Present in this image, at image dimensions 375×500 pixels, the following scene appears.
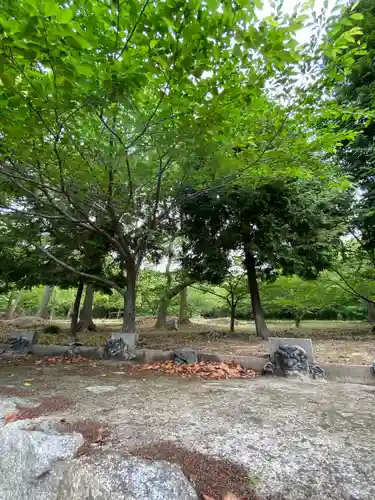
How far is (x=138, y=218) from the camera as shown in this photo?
676 centimetres

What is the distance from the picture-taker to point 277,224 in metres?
6.98

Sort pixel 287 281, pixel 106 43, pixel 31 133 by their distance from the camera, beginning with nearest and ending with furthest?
1. pixel 106 43
2. pixel 31 133
3. pixel 287 281

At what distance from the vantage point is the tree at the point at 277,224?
6.75 meters

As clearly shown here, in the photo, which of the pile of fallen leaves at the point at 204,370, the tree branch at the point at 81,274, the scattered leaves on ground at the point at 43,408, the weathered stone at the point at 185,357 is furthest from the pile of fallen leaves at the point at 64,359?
the scattered leaves on ground at the point at 43,408

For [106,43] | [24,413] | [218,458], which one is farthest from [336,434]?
[106,43]

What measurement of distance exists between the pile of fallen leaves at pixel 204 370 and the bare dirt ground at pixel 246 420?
11.3 inches

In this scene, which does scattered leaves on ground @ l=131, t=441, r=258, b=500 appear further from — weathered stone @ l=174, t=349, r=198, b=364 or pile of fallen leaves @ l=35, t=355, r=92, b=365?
pile of fallen leaves @ l=35, t=355, r=92, b=365

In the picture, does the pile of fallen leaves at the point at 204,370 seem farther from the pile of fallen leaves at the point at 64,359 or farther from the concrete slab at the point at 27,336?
the concrete slab at the point at 27,336

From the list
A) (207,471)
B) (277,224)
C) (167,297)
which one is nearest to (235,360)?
(207,471)

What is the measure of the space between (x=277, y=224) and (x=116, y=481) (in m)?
6.24

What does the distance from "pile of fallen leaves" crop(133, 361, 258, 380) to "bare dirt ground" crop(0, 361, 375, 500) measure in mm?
287

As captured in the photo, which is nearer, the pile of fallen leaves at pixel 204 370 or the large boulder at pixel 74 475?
the large boulder at pixel 74 475

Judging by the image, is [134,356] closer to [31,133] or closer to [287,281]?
[31,133]

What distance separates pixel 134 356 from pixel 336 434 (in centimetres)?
355
